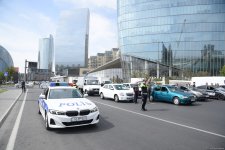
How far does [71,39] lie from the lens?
6929 inches

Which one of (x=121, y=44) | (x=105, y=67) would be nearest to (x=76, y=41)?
(x=105, y=67)

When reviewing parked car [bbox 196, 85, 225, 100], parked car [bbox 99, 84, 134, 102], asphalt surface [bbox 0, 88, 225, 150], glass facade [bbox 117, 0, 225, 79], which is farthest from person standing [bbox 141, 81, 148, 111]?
glass facade [bbox 117, 0, 225, 79]

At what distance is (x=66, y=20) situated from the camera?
177 meters

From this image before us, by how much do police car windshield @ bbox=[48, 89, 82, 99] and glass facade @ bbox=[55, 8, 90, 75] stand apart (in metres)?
171

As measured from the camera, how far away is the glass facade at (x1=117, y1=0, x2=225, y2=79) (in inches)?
2501

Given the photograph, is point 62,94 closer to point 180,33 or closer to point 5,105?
point 5,105

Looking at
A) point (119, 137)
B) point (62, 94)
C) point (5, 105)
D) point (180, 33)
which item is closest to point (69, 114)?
point (119, 137)

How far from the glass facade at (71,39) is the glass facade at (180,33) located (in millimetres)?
111549

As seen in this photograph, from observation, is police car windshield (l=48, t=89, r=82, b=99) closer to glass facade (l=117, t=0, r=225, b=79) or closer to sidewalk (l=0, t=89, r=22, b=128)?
sidewalk (l=0, t=89, r=22, b=128)

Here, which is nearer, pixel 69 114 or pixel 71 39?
pixel 69 114

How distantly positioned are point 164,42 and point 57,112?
65.0m

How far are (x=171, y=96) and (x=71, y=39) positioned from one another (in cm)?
16847

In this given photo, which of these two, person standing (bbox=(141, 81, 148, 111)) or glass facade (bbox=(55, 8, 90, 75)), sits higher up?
glass facade (bbox=(55, 8, 90, 75))

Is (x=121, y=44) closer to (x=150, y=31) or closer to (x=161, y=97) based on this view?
(x=150, y=31)
